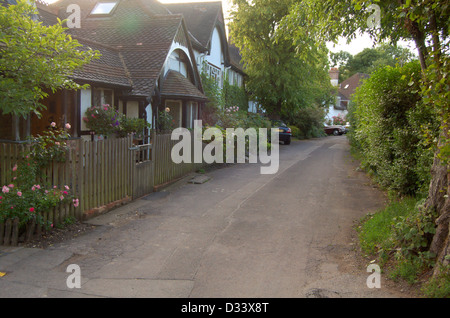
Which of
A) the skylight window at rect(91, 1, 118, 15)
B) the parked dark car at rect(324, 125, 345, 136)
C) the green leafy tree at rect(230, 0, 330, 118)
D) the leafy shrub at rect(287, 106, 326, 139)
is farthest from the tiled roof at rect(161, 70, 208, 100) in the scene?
the parked dark car at rect(324, 125, 345, 136)

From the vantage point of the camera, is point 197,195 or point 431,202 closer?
point 431,202

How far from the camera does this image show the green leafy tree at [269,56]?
2836cm

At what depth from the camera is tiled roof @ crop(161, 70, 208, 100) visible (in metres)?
15.9

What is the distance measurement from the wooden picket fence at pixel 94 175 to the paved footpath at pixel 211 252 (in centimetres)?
34

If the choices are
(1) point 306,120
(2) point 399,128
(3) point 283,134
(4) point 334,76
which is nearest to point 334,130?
(1) point 306,120

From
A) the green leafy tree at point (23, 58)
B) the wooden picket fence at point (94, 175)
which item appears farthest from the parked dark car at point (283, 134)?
the green leafy tree at point (23, 58)

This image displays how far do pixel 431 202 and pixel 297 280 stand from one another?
7.13 ft

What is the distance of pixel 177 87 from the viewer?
53.3 ft

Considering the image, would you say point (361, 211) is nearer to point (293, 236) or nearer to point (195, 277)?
point (293, 236)

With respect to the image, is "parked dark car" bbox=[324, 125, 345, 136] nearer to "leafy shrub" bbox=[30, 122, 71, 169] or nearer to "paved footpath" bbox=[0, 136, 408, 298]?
"paved footpath" bbox=[0, 136, 408, 298]

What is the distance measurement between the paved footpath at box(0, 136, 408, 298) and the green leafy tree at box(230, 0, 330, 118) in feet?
65.4

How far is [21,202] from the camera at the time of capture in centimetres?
638

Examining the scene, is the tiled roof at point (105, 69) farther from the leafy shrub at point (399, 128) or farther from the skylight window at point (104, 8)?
the leafy shrub at point (399, 128)
